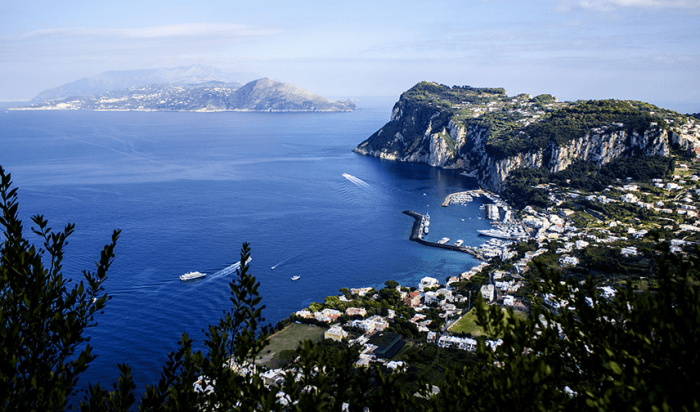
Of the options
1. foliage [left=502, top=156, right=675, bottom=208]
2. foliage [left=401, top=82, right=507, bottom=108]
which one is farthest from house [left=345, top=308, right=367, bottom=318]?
foliage [left=401, top=82, right=507, bottom=108]

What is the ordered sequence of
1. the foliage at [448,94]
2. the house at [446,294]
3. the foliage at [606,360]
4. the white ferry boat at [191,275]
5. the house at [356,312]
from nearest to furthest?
1. the foliage at [606,360]
2. the house at [356,312]
3. the house at [446,294]
4. the white ferry boat at [191,275]
5. the foliage at [448,94]

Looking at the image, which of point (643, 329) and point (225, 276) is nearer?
point (643, 329)

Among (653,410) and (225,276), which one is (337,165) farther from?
(653,410)

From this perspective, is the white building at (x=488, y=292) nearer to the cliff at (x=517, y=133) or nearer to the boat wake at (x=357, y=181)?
the boat wake at (x=357, y=181)

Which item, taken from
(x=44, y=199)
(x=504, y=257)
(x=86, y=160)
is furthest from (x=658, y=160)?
(x=86, y=160)

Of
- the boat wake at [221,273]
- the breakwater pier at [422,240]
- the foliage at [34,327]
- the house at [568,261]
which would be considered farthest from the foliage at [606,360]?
the breakwater pier at [422,240]

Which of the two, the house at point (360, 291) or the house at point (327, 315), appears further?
the house at point (360, 291)

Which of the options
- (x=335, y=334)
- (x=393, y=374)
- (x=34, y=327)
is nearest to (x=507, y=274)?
(x=335, y=334)
